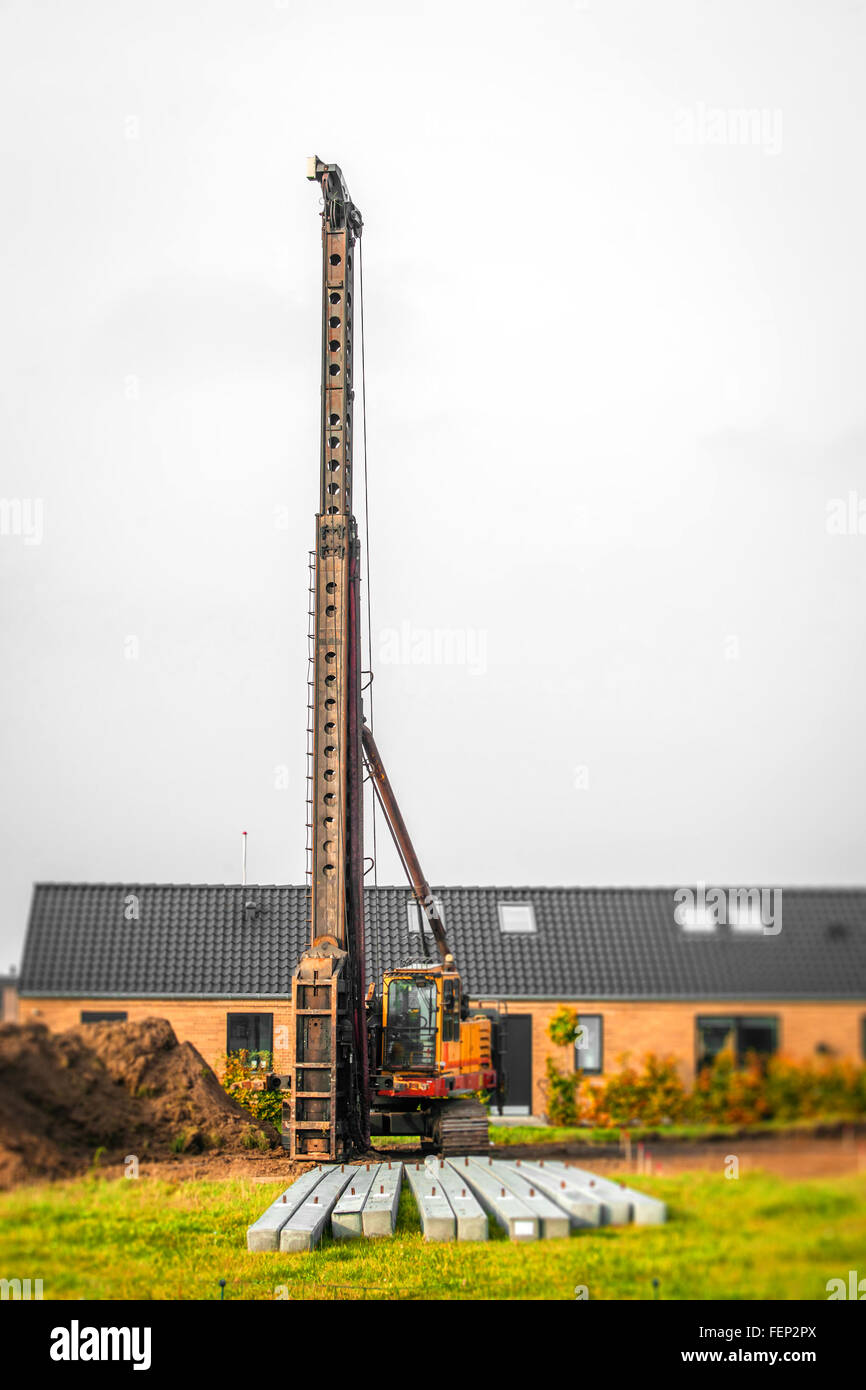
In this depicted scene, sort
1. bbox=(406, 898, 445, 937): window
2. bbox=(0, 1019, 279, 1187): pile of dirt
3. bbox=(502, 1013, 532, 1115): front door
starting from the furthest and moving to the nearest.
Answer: bbox=(406, 898, 445, 937): window < bbox=(502, 1013, 532, 1115): front door < bbox=(0, 1019, 279, 1187): pile of dirt

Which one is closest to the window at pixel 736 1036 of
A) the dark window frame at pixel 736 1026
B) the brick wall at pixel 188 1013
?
the dark window frame at pixel 736 1026

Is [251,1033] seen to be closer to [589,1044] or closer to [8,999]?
[8,999]

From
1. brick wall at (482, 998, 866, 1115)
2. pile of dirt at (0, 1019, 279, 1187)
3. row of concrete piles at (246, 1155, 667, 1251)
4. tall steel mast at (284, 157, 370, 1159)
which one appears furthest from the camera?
tall steel mast at (284, 157, 370, 1159)

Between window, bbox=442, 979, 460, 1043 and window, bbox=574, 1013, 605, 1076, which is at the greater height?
window, bbox=574, 1013, 605, 1076

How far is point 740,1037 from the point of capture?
5.15 m

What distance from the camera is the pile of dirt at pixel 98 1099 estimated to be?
22.0 feet

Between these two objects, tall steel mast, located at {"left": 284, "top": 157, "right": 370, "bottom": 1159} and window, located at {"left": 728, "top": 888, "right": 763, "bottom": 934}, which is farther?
tall steel mast, located at {"left": 284, "top": 157, "right": 370, "bottom": 1159}

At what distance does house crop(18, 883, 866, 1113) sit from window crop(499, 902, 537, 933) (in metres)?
0.06

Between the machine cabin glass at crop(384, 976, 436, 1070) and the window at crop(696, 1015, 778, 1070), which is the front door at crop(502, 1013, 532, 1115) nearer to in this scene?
the machine cabin glass at crop(384, 976, 436, 1070)

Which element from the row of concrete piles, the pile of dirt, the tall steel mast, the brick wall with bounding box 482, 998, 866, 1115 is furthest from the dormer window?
the brick wall with bounding box 482, 998, 866, 1115

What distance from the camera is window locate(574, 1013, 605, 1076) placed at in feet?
19.4

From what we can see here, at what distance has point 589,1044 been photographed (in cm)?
613

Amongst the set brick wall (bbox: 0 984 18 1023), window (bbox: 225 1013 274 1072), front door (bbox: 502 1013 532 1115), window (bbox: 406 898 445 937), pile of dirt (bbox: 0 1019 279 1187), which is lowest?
front door (bbox: 502 1013 532 1115)
